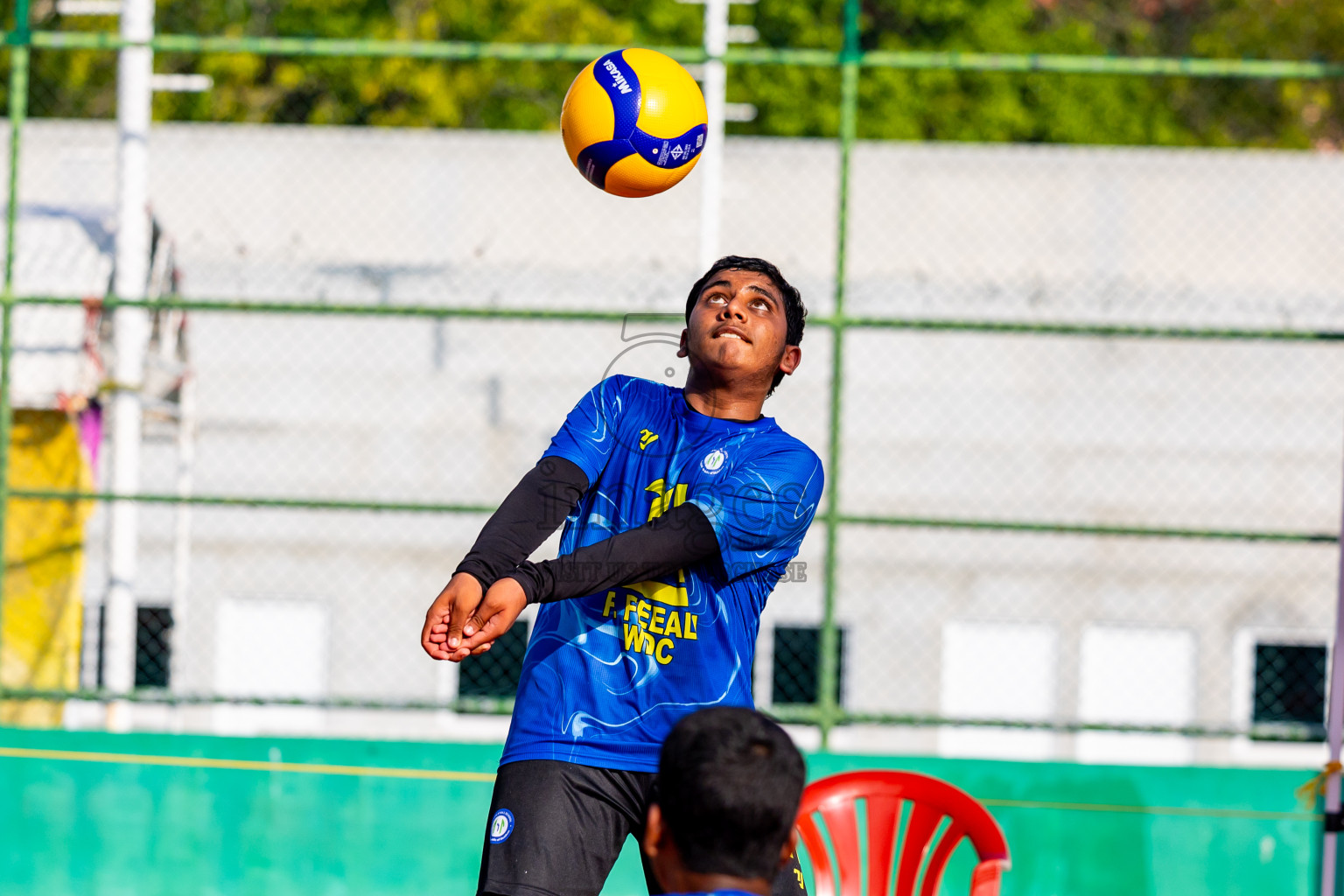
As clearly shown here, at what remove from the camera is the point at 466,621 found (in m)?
2.26

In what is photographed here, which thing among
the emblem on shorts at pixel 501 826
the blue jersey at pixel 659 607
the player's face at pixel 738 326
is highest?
the player's face at pixel 738 326

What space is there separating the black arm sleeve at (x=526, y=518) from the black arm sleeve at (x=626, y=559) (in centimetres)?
5

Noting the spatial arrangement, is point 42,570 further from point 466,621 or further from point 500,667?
point 466,621

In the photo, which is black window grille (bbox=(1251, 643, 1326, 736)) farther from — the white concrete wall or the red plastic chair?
the red plastic chair

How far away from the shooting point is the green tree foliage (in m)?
19.6

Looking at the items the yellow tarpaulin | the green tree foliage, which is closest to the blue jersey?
the yellow tarpaulin

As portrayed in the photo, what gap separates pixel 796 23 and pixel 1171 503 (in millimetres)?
14659

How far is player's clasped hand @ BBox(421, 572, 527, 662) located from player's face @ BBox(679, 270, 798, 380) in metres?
0.70

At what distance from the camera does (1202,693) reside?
11156mm

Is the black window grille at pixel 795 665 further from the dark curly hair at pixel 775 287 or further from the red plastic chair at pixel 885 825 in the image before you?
the dark curly hair at pixel 775 287

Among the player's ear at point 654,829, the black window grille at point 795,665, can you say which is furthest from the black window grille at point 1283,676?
the player's ear at point 654,829

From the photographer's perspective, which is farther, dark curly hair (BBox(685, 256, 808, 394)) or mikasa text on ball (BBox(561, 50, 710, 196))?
mikasa text on ball (BBox(561, 50, 710, 196))

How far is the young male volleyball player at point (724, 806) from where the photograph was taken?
5.98ft

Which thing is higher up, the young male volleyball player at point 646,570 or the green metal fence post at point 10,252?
the green metal fence post at point 10,252
